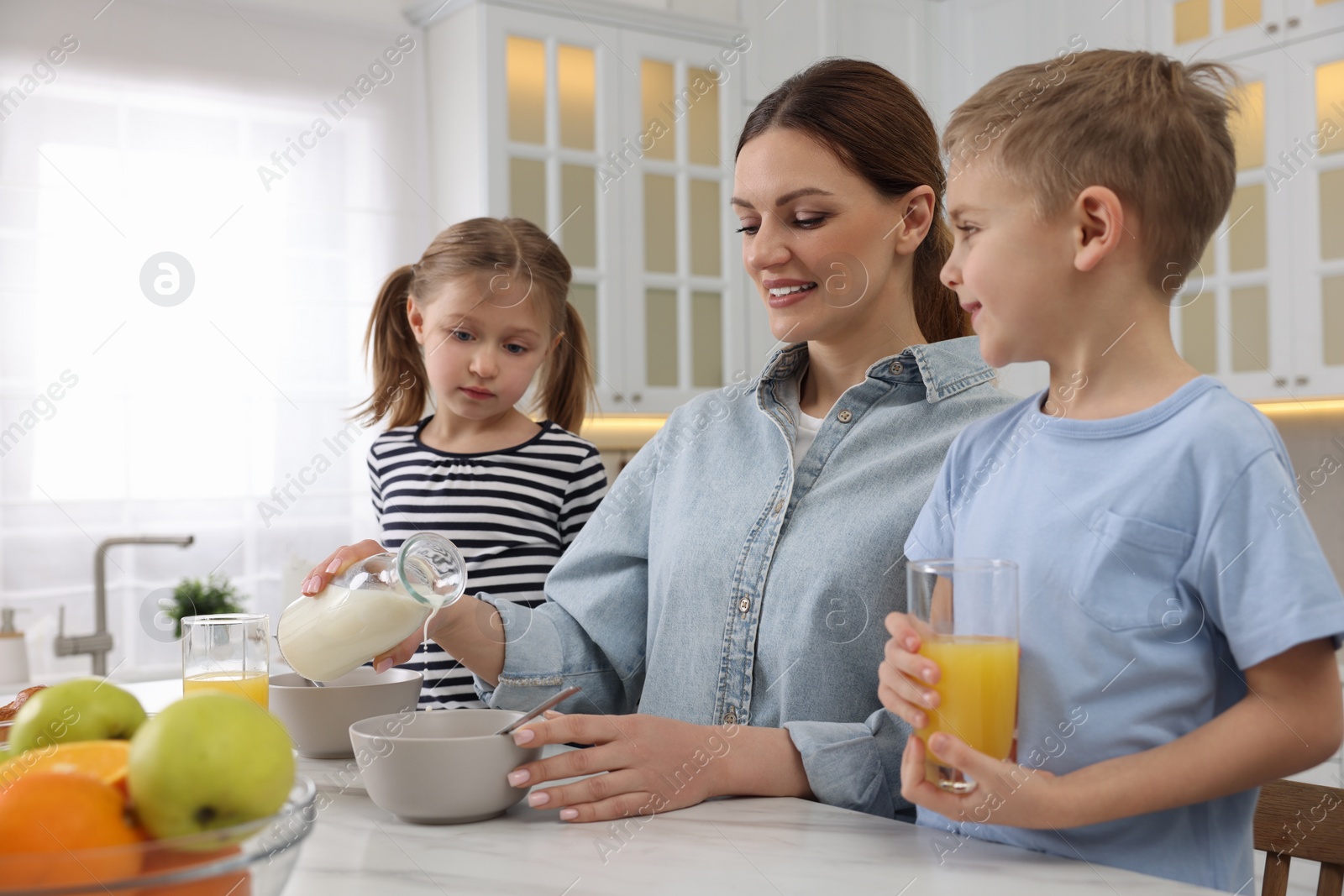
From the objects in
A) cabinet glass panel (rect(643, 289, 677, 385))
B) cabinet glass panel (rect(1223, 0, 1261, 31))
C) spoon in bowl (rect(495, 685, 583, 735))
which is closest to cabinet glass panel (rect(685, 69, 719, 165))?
cabinet glass panel (rect(643, 289, 677, 385))

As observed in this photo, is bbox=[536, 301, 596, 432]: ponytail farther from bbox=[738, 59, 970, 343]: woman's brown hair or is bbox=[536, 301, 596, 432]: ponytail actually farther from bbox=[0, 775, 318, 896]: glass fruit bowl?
bbox=[0, 775, 318, 896]: glass fruit bowl

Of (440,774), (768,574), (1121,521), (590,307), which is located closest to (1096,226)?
(1121,521)

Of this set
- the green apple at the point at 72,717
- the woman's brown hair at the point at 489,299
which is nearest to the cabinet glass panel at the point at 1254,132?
the woman's brown hair at the point at 489,299

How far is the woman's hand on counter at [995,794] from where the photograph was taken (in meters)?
0.75

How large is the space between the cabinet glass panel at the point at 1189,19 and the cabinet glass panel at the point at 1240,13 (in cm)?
5

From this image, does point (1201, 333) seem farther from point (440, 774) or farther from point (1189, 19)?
point (440, 774)

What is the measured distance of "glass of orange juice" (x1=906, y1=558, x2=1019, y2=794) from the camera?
776 millimetres

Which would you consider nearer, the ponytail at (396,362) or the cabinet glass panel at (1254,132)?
the ponytail at (396,362)

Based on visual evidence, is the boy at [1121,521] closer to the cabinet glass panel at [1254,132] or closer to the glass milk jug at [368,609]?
the glass milk jug at [368,609]

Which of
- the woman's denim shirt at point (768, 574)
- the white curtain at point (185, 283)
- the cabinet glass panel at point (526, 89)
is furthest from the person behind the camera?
the cabinet glass panel at point (526, 89)

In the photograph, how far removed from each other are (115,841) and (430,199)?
298 cm

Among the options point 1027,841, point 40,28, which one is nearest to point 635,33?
point 40,28

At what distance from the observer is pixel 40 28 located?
9.21 ft

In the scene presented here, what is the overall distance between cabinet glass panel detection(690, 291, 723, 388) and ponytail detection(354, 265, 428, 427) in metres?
1.39
